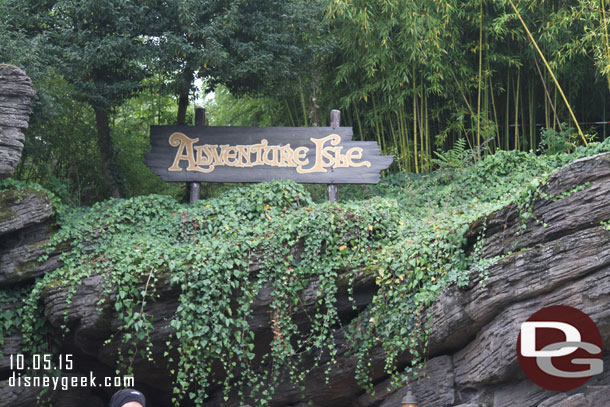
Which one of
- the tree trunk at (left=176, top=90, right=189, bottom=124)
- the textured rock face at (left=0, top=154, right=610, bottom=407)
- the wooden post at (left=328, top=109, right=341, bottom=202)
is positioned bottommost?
the textured rock face at (left=0, top=154, right=610, bottom=407)

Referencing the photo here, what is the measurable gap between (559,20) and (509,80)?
4.05ft

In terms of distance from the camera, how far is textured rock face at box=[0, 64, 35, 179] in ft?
20.7

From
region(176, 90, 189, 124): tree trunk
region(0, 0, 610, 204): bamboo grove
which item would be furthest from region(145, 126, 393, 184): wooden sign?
region(176, 90, 189, 124): tree trunk

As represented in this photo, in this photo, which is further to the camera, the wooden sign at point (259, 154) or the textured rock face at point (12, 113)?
the wooden sign at point (259, 154)

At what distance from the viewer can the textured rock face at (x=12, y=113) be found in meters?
6.31

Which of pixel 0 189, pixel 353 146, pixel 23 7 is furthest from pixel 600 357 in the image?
pixel 23 7

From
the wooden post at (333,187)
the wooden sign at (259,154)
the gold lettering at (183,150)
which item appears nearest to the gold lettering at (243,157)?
the wooden sign at (259,154)

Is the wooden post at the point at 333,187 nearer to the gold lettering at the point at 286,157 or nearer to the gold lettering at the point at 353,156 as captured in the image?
the gold lettering at the point at 353,156

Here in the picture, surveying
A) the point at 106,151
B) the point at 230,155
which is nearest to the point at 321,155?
the point at 230,155

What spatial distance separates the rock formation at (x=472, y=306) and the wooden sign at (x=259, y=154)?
5.60ft

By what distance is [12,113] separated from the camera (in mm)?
6398

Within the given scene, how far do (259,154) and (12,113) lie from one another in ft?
9.32

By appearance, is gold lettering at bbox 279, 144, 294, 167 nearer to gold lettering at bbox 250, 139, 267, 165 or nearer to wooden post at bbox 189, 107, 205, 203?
gold lettering at bbox 250, 139, 267, 165

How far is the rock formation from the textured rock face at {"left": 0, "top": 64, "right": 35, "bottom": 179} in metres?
0.50
